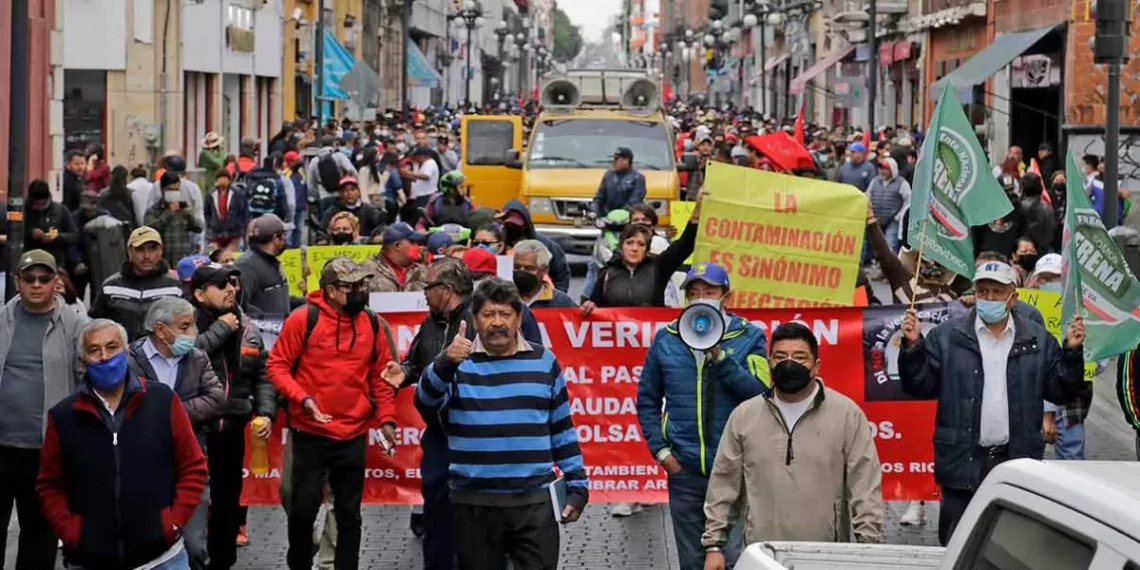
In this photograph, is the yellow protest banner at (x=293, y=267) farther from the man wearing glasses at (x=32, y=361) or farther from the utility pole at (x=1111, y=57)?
the utility pole at (x=1111, y=57)

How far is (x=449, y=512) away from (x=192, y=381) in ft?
4.18

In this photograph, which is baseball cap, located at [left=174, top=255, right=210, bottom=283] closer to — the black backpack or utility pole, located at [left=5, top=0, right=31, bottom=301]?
the black backpack

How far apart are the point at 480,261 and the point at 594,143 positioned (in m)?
16.2

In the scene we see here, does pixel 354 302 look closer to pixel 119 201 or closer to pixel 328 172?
pixel 119 201

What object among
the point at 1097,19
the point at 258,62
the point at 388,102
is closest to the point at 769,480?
the point at 1097,19

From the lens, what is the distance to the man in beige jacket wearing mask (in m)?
7.10

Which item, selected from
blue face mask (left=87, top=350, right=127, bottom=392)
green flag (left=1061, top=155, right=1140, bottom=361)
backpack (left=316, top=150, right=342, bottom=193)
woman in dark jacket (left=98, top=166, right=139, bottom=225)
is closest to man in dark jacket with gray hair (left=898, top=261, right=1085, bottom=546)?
green flag (left=1061, top=155, right=1140, bottom=361)

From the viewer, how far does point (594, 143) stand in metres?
27.0

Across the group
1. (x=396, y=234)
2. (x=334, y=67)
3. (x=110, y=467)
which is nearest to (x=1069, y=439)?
(x=396, y=234)

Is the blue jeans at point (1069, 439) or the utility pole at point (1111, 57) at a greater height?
the utility pole at point (1111, 57)

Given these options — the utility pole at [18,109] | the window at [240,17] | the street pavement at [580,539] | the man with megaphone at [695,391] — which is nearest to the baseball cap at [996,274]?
the man with megaphone at [695,391]

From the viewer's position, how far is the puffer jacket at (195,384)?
879cm

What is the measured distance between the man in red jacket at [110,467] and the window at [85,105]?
27.0m

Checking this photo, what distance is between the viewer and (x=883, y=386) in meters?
10.9
